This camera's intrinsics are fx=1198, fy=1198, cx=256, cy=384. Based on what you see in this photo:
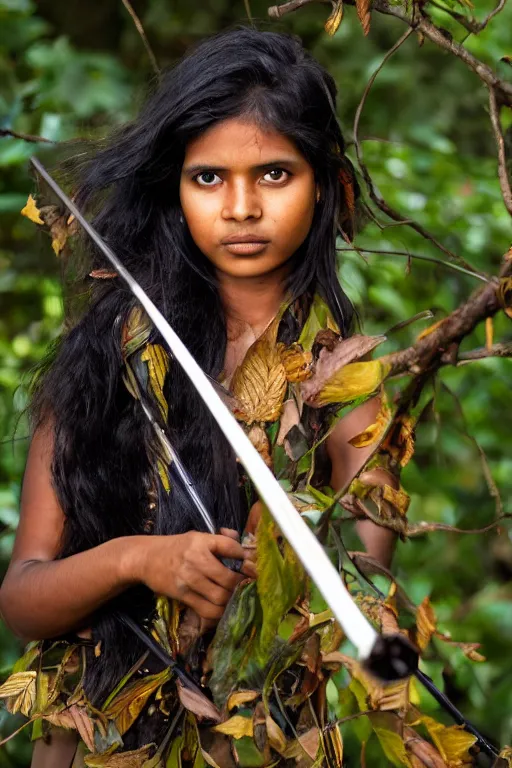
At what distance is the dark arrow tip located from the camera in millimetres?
690

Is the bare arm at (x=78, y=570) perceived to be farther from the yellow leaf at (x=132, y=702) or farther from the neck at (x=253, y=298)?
the neck at (x=253, y=298)

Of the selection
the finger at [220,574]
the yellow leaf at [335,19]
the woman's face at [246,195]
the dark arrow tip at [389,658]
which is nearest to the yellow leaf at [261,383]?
the woman's face at [246,195]

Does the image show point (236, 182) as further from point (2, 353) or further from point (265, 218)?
point (2, 353)

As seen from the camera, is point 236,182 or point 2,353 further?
point 2,353

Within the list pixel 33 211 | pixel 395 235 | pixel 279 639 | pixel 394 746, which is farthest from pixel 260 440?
pixel 395 235

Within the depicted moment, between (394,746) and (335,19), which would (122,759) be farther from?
(335,19)

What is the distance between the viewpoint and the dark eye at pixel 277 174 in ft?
4.15

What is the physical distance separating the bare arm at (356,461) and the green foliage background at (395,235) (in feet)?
1.53

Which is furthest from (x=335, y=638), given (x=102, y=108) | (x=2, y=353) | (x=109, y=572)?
(x=102, y=108)

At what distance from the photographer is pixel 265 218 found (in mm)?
1255

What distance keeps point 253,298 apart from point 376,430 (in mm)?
395

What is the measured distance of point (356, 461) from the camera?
1.36 metres

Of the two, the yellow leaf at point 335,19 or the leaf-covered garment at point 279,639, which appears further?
the yellow leaf at point 335,19

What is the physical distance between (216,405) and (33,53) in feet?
5.99
